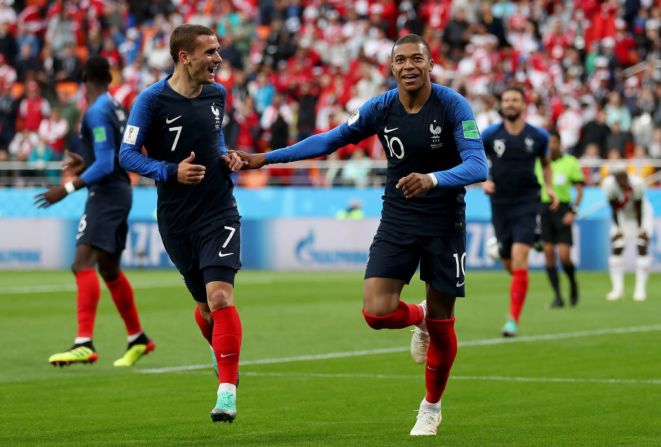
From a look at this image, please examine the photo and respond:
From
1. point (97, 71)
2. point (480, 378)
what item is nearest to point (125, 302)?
point (97, 71)

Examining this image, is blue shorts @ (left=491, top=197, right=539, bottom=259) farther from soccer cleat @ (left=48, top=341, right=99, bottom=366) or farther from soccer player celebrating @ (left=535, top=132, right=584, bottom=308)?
soccer cleat @ (left=48, top=341, right=99, bottom=366)

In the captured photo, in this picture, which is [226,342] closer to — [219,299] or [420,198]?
[219,299]

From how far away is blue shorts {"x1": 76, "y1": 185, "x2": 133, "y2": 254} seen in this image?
1220 centimetres

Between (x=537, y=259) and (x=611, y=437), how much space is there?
61.6ft

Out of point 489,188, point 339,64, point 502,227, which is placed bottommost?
point 502,227

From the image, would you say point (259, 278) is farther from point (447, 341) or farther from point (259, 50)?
point (447, 341)

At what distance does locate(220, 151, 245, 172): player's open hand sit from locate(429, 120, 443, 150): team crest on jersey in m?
1.21

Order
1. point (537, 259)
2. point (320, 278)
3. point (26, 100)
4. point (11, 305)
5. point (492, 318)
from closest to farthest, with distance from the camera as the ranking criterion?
point (492, 318), point (11, 305), point (320, 278), point (537, 259), point (26, 100)

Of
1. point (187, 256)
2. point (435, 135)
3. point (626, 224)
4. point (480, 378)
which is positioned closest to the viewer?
point (435, 135)

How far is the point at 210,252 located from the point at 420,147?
1506mm

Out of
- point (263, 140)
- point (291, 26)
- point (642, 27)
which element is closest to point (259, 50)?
point (291, 26)

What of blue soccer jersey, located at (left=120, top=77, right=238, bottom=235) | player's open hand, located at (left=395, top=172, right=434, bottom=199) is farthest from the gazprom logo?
player's open hand, located at (left=395, top=172, right=434, bottom=199)

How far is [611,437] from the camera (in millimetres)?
8133

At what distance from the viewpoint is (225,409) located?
320 inches
